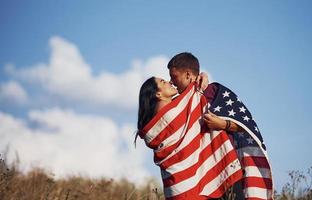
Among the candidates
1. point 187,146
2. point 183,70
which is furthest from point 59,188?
point 187,146

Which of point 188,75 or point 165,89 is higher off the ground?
point 188,75

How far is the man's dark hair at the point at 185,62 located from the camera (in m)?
5.14

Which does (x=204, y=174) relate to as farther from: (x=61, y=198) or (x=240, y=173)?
(x=61, y=198)

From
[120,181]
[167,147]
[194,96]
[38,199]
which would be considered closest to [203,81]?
[194,96]

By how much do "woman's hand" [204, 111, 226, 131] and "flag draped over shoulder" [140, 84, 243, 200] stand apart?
8cm

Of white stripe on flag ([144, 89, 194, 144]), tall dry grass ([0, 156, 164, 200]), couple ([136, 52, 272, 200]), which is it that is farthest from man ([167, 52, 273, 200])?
tall dry grass ([0, 156, 164, 200])

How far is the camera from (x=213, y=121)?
484 cm

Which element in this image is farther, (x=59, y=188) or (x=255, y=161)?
(x=59, y=188)

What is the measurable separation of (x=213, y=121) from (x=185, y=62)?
0.68 meters

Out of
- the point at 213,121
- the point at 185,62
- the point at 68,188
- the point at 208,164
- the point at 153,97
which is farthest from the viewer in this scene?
the point at 68,188

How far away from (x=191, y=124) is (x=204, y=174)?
0.48 metres

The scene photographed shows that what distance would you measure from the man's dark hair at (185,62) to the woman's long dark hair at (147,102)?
27 centimetres

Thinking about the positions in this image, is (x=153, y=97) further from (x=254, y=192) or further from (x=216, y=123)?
(x=254, y=192)

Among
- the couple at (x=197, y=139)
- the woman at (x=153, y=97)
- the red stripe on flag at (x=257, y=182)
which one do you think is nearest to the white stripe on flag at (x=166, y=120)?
the couple at (x=197, y=139)
